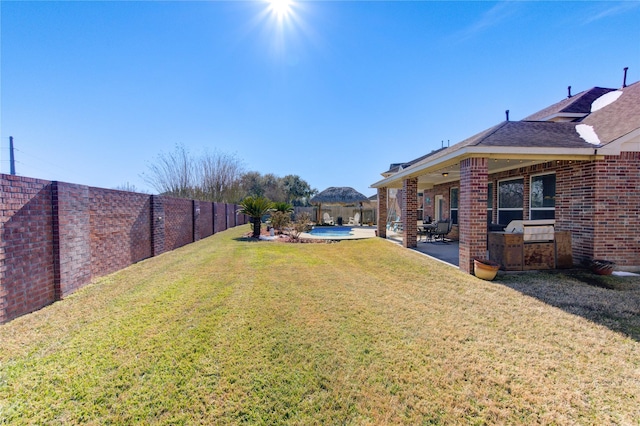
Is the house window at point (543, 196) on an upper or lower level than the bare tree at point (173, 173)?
lower

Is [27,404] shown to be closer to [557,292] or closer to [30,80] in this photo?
[557,292]

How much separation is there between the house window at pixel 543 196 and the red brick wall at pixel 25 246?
12812mm

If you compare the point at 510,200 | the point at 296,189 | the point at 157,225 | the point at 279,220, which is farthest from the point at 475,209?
the point at 296,189

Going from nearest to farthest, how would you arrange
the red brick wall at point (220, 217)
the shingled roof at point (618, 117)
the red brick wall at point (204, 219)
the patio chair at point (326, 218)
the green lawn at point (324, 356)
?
the green lawn at point (324, 356), the shingled roof at point (618, 117), the red brick wall at point (204, 219), the red brick wall at point (220, 217), the patio chair at point (326, 218)

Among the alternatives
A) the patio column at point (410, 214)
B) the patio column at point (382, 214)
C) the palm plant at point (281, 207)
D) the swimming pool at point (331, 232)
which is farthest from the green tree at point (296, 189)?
the patio column at point (410, 214)

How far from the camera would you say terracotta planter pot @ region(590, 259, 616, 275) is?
20.6 ft

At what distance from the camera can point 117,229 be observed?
7074 millimetres

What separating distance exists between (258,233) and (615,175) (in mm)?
13715

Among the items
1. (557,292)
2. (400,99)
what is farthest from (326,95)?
(557,292)

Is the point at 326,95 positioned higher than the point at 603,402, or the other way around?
the point at 326,95

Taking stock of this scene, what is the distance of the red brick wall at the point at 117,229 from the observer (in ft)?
20.2

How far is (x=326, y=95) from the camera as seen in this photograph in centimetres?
1550

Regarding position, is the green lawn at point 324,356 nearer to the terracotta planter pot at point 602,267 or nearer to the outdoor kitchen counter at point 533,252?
the terracotta planter pot at point 602,267

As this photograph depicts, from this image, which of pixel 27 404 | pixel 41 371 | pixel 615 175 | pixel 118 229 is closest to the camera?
pixel 27 404
